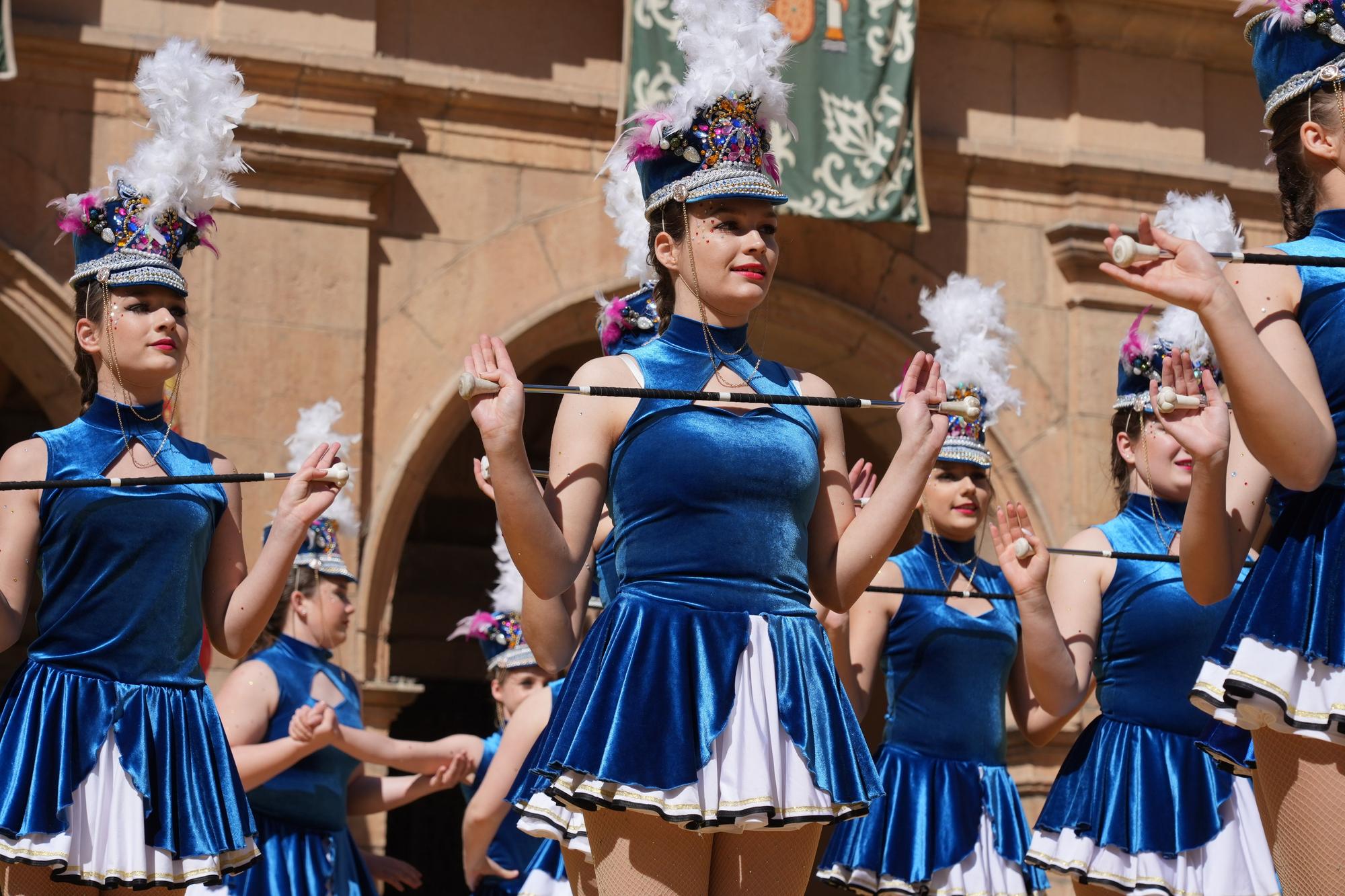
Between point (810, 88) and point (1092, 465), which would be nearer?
point (810, 88)

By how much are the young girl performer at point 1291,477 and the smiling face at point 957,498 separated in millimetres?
2725

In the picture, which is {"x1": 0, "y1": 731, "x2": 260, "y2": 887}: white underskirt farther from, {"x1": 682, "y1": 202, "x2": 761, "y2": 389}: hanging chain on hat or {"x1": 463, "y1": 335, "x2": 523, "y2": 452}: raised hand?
{"x1": 682, "y1": 202, "x2": 761, "y2": 389}: hanging chain on hat

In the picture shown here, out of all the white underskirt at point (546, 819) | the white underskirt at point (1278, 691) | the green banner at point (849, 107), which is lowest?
the white underskirt at point (546, 819)

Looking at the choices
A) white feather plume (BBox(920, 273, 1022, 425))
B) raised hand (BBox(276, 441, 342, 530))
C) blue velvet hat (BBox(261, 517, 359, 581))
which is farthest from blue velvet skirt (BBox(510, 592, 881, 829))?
blue velvet hat (BBox(261, 517, 359, 581))

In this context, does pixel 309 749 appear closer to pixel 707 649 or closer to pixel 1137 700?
pixel 1137 700

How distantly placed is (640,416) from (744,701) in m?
0.57

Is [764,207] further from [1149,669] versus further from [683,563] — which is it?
[1149,669]

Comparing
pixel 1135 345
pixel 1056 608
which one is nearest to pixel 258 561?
pixel 1056 608

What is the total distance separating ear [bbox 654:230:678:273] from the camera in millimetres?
3891

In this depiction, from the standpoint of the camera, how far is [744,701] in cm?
346

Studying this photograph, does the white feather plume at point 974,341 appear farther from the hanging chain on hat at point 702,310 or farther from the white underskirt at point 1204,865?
the hanging chain on hat at point 702,310

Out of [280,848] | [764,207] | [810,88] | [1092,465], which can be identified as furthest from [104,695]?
[1092,465]

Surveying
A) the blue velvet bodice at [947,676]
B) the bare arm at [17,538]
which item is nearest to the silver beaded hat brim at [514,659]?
the blue velvet bodice at [947,676]

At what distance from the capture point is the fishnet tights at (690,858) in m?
3.41
